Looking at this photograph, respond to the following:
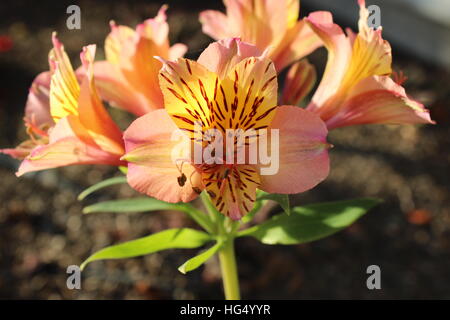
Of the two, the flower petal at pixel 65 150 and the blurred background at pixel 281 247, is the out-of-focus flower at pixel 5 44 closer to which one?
the blurred background at pixel 281 247

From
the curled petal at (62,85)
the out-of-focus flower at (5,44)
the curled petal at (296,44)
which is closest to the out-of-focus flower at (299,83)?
the curled petal at (296,44)

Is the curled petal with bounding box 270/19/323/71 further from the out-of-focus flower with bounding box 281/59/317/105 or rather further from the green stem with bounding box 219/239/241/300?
the green stem with bounding box 219/239/241/300

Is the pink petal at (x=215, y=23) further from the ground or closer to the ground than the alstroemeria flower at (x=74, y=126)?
further from the ground

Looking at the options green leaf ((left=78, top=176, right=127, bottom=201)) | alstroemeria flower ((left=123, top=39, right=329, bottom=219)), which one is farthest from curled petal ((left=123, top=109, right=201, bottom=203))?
green leaf ((left=78, top=176, right=127, bottom=201))

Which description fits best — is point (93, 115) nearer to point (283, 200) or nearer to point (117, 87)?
point (117, 87)

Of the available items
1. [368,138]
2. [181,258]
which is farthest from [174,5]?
[181,258]
